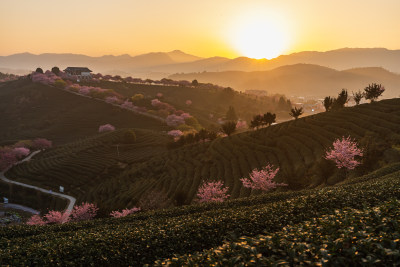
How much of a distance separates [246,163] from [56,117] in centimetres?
15767

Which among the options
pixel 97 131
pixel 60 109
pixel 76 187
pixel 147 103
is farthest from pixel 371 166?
pixel 60 109

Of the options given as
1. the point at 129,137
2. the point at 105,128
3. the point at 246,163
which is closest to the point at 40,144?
the point at 105,128

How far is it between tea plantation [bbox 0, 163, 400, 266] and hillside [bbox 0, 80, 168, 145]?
136 m

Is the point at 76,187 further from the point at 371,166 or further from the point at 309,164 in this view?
the point at 371,166

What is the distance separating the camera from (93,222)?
29.9 meters

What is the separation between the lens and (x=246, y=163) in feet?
209

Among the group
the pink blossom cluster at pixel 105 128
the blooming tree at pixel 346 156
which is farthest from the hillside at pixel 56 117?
the blooming tree at pixel 346 156

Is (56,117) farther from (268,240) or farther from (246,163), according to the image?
(268,240)

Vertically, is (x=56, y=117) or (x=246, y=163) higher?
(x=56, y=117)

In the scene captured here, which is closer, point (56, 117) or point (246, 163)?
point (246, 163)

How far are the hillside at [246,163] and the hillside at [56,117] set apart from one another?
63256 millimetres

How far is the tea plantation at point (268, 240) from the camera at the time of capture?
9883 millimetres

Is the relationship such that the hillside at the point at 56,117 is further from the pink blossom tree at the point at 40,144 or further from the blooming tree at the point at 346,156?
the blooming tree at the point at 346,156

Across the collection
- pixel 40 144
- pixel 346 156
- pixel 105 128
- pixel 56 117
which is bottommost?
pixel 40 144
